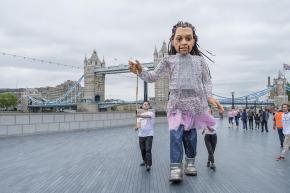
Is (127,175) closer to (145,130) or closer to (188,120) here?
(145,130)

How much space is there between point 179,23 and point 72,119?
13.4 meters

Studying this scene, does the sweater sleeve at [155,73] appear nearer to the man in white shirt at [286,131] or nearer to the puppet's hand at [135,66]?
the puppet's hand at [135,66]

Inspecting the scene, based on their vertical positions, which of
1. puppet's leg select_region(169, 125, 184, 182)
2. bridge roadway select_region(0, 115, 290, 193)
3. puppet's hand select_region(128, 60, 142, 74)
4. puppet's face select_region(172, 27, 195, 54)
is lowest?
bridge roadway select_region(0, 115, 290, 193)

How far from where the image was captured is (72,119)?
1773 centimetres

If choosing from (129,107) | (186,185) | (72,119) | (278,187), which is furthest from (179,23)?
(129,107)

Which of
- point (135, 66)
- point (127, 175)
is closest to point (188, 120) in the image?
point (135, 66)

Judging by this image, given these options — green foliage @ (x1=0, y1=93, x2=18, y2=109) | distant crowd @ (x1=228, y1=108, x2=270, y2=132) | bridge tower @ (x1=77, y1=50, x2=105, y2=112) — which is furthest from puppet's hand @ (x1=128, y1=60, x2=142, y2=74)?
green foliage @ (x1=0, y1=93, x2=18, y2=109)

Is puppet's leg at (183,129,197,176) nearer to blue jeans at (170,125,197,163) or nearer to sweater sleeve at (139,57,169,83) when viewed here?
blue jeans at (170,125,197,163)

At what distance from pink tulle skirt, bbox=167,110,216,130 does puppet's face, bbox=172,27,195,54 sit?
3.06 ft

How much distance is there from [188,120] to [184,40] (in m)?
1.19

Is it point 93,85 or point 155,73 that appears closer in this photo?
point 155,73

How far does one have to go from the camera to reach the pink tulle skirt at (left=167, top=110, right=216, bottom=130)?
4.96 metres

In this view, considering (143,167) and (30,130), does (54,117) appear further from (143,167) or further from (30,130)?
(143,167)

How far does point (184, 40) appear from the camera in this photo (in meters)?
5.07
